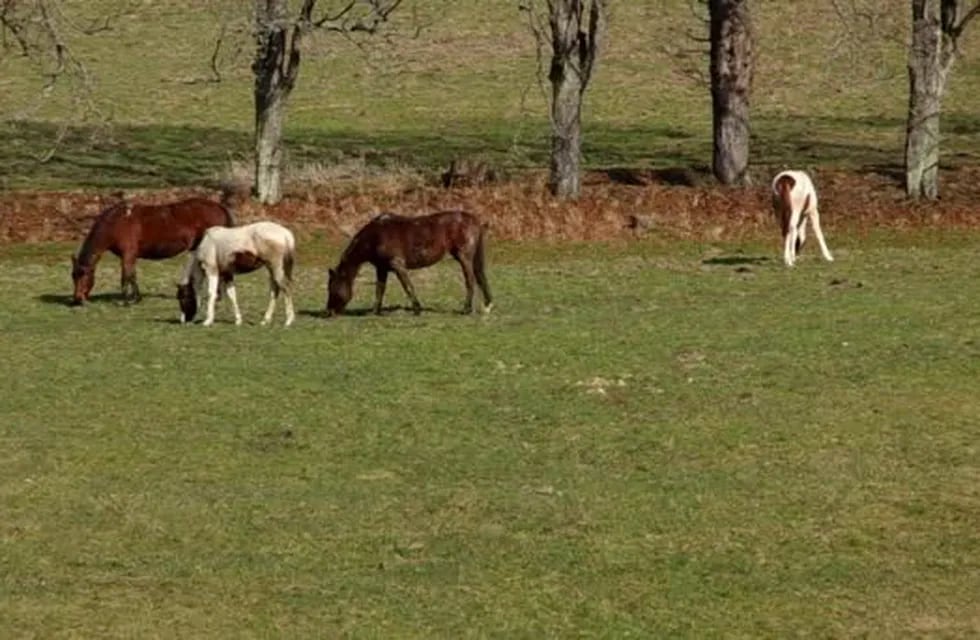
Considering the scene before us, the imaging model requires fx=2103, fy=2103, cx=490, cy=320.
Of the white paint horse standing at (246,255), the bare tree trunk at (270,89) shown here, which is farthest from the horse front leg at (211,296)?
the bare tree trunk at (270,89)

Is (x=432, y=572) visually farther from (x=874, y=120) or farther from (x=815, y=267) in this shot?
(x=874, y=120)

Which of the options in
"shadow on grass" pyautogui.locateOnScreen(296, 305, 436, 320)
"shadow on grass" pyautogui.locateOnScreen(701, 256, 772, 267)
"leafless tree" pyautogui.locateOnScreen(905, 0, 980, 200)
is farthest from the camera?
"leafless tree" pyautogui.locateOnScreen(905, 0, 980, 200)

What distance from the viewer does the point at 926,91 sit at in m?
35.7

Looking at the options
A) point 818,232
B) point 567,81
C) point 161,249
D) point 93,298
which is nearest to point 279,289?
point 161,249

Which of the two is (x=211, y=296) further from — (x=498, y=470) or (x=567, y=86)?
(x=567, y=86)

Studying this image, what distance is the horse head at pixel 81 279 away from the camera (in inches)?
972

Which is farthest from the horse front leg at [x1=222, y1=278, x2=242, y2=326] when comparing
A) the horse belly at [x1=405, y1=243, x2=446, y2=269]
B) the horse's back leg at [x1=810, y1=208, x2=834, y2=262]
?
the horse's back leg at [x1=810, y1=208, x2=834, y2=262]

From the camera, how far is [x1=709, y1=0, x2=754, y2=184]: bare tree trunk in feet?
121

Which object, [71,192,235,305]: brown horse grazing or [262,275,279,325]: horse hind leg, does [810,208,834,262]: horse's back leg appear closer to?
[71,192,235,305]: brown horse grazing

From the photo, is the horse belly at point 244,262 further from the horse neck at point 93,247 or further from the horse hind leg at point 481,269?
the horse neck at point 93,247

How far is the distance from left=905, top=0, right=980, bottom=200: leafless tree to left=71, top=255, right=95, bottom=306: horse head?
16198 millimetres

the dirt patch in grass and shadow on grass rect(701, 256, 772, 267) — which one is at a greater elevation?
the dirt patch in grass

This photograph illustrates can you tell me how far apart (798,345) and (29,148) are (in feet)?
88.7

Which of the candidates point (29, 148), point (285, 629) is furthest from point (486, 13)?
point (285, 629)
